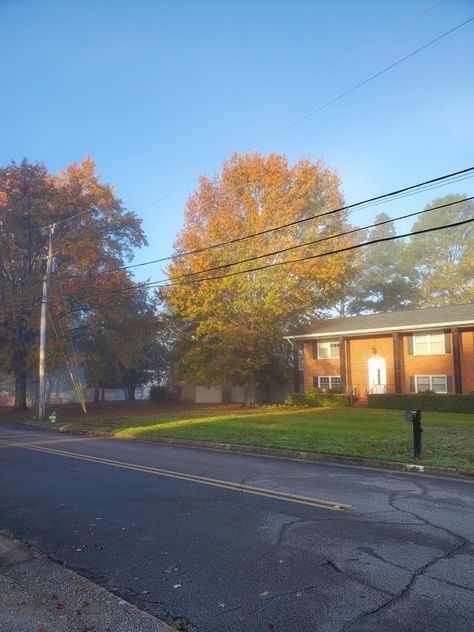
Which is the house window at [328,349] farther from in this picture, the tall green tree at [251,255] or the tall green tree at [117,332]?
the tall green tree at [117,332]

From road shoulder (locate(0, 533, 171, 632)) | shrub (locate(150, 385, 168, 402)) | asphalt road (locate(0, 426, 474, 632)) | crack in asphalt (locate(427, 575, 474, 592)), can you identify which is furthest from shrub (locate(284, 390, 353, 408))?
road shoulder (locate(0, 533, 171, 632))

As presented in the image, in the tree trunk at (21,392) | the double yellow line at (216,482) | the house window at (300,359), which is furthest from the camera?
the tree trunk at (21,392)

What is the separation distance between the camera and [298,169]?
3062 cm

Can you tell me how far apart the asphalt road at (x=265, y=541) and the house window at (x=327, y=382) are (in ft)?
73.5

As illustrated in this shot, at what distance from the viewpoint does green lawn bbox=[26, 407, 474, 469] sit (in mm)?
11708

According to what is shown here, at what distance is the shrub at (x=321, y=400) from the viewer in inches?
1134

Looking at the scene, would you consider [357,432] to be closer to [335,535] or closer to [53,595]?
[335,535]

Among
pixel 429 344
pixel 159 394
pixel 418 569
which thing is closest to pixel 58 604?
pixel 418 569

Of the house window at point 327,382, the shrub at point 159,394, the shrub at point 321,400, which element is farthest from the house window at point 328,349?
the shrub at point 159,394

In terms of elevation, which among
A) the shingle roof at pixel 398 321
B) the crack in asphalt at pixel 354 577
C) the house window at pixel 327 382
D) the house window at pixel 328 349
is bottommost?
the crack in asphalt at pixel 354 577

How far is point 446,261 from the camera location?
5294cm

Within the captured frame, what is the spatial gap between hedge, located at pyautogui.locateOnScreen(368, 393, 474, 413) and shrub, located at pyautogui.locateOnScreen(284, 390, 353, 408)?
63.6 inches

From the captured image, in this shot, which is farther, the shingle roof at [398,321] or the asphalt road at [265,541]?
the shingle roof at [398,321]

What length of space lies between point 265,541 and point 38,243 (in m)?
33.5
